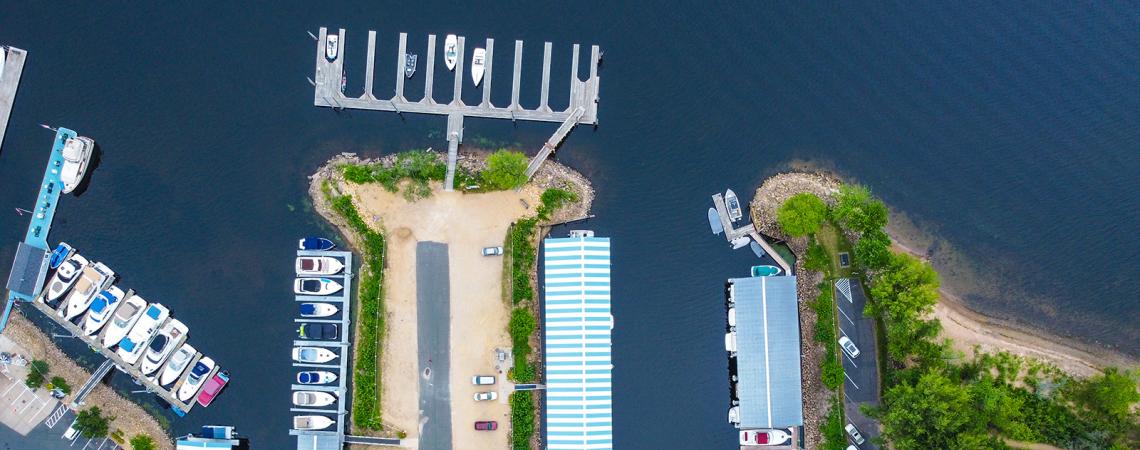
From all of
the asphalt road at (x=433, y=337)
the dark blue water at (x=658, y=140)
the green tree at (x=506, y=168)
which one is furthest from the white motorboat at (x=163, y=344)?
the green tree at (x=506, y=168)

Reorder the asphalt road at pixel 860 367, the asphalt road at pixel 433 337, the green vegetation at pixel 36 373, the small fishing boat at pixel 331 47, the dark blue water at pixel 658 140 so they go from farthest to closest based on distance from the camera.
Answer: the small fishing boat at pixel 331 47
the dark blue water at pixel 658 140
the asphalt road at pixel 860 367
the asphalt road at pixel 433 337
the green vegetation at pixel 36 373

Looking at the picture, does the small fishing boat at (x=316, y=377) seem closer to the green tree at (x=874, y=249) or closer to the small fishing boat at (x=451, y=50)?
the small fishing boat at (x=451, y=50)

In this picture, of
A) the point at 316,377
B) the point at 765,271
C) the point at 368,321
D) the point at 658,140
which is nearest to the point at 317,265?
the point at 368,321

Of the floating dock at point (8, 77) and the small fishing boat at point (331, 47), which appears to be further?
the small fishing boat at point (331, 47)

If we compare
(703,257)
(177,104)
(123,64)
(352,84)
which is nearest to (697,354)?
(703,257)

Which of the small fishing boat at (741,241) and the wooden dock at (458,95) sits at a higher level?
the wooden dock at (458,95)

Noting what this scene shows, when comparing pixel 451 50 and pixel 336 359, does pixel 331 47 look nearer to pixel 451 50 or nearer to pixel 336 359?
pixel 451 50

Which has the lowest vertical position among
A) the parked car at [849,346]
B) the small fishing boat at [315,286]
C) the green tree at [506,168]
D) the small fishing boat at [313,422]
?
the small fishing boat at [313,422]

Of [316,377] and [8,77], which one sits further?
[8,77]
